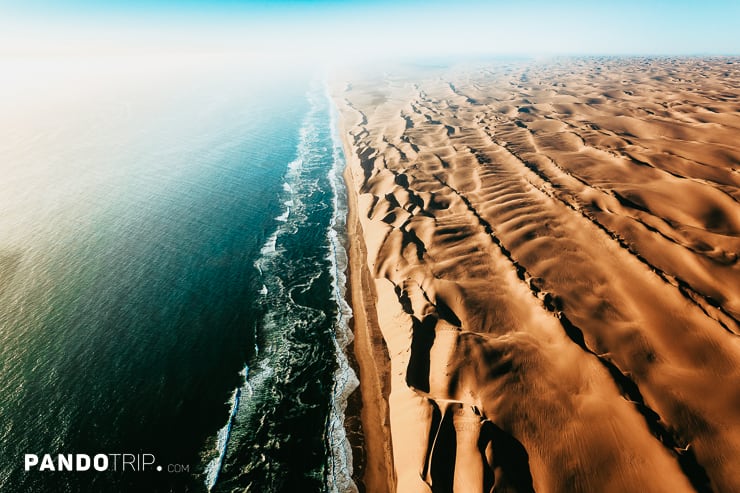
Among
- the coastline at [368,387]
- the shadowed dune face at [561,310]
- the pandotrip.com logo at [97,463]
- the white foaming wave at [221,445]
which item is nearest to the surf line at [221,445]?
the white foaming wave at [221,445]

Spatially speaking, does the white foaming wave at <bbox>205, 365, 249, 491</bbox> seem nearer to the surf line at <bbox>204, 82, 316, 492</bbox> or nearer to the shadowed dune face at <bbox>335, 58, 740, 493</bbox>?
the surf line at <bbox>204, 82, 316, 492</bbox>

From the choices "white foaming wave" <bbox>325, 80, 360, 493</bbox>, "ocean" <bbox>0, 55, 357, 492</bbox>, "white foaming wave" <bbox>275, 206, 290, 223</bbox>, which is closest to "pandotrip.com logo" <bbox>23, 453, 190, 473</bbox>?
"ocean" <bbox>0, 55, 357, 492</bbox>

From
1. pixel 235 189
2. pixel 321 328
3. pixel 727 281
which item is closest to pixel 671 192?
pixel 727 281

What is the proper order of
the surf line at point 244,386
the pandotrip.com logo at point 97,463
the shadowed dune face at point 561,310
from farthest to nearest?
the surf line at point 244,386 → the pandotrip.com logo at point 97,463 → the shadowed dune face at point 561,310

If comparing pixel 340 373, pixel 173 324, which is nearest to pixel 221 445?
pixel 340 373

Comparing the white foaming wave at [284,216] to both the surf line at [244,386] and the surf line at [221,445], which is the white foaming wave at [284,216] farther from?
the surf line at [221,445]
